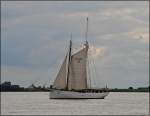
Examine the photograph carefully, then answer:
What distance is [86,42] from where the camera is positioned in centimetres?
14400

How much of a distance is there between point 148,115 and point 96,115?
24.6ft

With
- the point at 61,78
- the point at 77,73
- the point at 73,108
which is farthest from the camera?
the point at 77,73

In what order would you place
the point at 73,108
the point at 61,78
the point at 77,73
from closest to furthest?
the point at 73,108, the point at 61,78, the point at 77,73

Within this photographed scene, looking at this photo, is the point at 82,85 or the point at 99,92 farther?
the point at 99,92

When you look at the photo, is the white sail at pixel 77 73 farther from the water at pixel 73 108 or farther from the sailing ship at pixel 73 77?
the water at pixel 73 108

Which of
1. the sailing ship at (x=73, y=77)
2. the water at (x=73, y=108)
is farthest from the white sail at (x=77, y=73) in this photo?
the water at (x=73, y=108)

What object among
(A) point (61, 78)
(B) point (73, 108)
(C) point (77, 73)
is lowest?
(B) point (73, 108)

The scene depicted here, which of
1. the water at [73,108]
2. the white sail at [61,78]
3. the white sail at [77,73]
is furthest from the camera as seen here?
the white sail at [77,73]

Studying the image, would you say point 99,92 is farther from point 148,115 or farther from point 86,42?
point 148,115

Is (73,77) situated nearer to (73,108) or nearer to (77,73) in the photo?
(77,73)

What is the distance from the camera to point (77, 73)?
138m

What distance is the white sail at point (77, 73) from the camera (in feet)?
450

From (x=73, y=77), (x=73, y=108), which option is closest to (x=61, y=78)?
(x=73, y=77)

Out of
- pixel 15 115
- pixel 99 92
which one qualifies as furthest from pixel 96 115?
pixel 99 92
